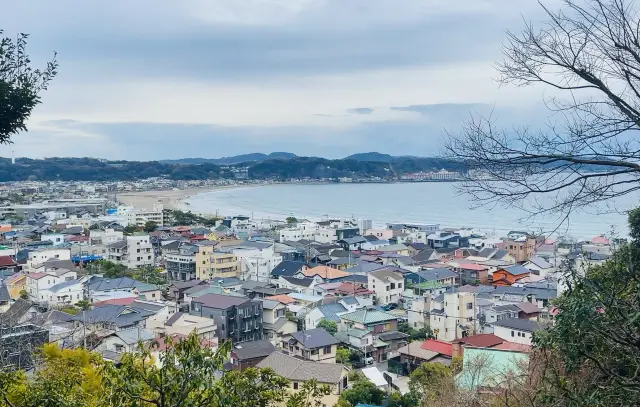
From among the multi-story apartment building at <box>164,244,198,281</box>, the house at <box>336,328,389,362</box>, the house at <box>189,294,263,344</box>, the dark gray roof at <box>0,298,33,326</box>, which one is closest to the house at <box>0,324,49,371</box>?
the dark gray roof at <box>0,298,33,326</box>

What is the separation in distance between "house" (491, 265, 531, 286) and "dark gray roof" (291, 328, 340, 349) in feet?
26.8

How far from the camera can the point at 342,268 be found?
63.3ft

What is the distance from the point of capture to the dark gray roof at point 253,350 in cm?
956

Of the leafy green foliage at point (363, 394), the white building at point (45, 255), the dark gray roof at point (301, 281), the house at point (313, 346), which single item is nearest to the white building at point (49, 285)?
the white building at point (45, 255)

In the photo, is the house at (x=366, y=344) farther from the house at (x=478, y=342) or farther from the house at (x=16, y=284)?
the house at (x=16, y=284)

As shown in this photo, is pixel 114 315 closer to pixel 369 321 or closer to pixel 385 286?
pixel 369 321

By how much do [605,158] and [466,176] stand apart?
0.51 meters

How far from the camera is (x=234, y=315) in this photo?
11695mm

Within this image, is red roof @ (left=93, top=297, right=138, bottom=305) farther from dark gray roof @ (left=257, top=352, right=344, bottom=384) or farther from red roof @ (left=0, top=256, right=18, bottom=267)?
red roof @ (left=0, top=256, right=18, bottom=267)

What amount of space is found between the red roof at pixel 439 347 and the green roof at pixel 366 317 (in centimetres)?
197

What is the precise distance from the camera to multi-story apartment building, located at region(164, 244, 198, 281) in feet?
60.9

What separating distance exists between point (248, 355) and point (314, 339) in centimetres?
131

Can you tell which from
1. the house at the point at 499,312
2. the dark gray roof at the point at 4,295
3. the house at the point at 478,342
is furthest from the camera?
the dark gray roof at the point at 4,295

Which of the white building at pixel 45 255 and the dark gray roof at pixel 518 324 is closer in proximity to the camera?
the dark gray roof at pixel 518 324
